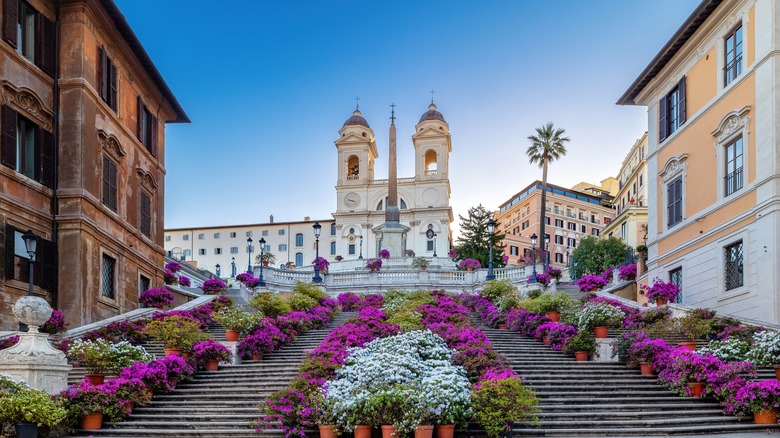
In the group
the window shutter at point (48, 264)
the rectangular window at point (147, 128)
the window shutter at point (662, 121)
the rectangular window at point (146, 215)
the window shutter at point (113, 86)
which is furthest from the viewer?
the window shutter at point (662, 121)

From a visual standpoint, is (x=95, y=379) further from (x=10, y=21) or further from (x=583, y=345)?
(x=583, y=345)

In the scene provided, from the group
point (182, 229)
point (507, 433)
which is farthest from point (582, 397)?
point (182, 229)

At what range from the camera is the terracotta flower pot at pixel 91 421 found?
1580cm

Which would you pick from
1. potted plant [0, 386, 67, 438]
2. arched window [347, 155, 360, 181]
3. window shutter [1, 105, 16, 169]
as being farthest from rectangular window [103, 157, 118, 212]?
arched window [347, 155, 360, 181]

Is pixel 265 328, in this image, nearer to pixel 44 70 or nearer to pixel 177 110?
pixel 44 70

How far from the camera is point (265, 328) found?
22125 mm

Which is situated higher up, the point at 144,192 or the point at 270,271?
the point at 144,192

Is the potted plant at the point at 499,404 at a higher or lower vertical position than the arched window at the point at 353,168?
lower

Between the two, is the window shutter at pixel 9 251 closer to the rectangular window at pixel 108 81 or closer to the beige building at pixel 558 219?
the rectangular window at pixel 108 81

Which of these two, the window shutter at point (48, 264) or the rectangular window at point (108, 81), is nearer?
the window shutter at point (48, 264)

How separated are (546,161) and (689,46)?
4314 centimetres

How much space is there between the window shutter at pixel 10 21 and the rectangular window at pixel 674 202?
2459cm

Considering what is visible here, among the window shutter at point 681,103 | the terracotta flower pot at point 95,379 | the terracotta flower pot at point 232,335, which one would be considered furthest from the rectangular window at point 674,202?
the terracotta flower pot at point 95,379

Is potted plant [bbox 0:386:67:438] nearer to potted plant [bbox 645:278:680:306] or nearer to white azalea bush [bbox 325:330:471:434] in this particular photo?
white azalea bush [bbox 325:330:471:434]
